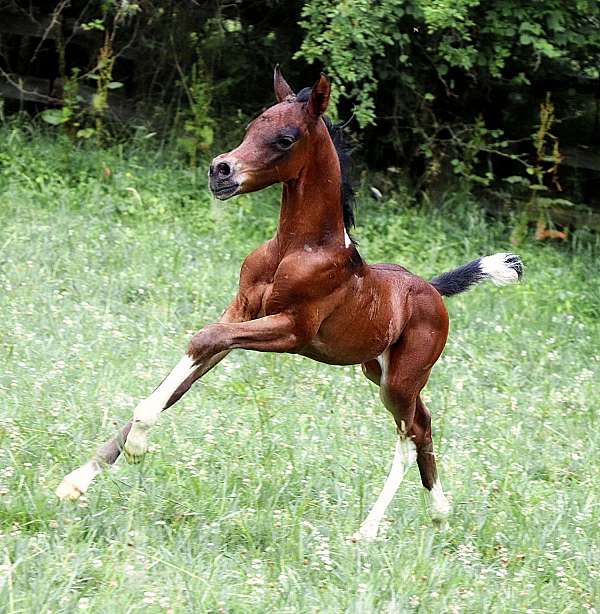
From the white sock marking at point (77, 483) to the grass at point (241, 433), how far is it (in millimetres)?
43

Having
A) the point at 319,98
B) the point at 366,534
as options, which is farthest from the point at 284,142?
the point at 366,534

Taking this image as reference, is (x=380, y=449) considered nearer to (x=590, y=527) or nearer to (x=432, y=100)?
(x=590, y=527)

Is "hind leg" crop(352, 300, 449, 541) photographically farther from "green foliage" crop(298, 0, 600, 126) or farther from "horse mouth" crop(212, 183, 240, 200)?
"green foliage" crop(298, 0, 600, 126)

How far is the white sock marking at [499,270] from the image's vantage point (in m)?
5.20

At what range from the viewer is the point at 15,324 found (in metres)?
6.64

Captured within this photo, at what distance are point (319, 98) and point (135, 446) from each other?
148 cm

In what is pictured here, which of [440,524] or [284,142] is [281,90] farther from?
[440,524]

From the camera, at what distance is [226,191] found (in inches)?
161

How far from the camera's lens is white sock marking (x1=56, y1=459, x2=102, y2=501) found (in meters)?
4.19

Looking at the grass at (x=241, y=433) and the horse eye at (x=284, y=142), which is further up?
the horse eye at (x=284, y=142)

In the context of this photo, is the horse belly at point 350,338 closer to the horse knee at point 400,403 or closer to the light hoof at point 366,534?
the horse knee at point 400,403

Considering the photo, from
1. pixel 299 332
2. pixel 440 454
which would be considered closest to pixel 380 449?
pixel 440 454

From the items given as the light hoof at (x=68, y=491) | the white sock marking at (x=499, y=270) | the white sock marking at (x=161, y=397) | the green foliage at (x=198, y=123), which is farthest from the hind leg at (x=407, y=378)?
the green foliage at (x=198, y=123)

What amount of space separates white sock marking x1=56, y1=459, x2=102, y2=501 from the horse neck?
44.8 inches
